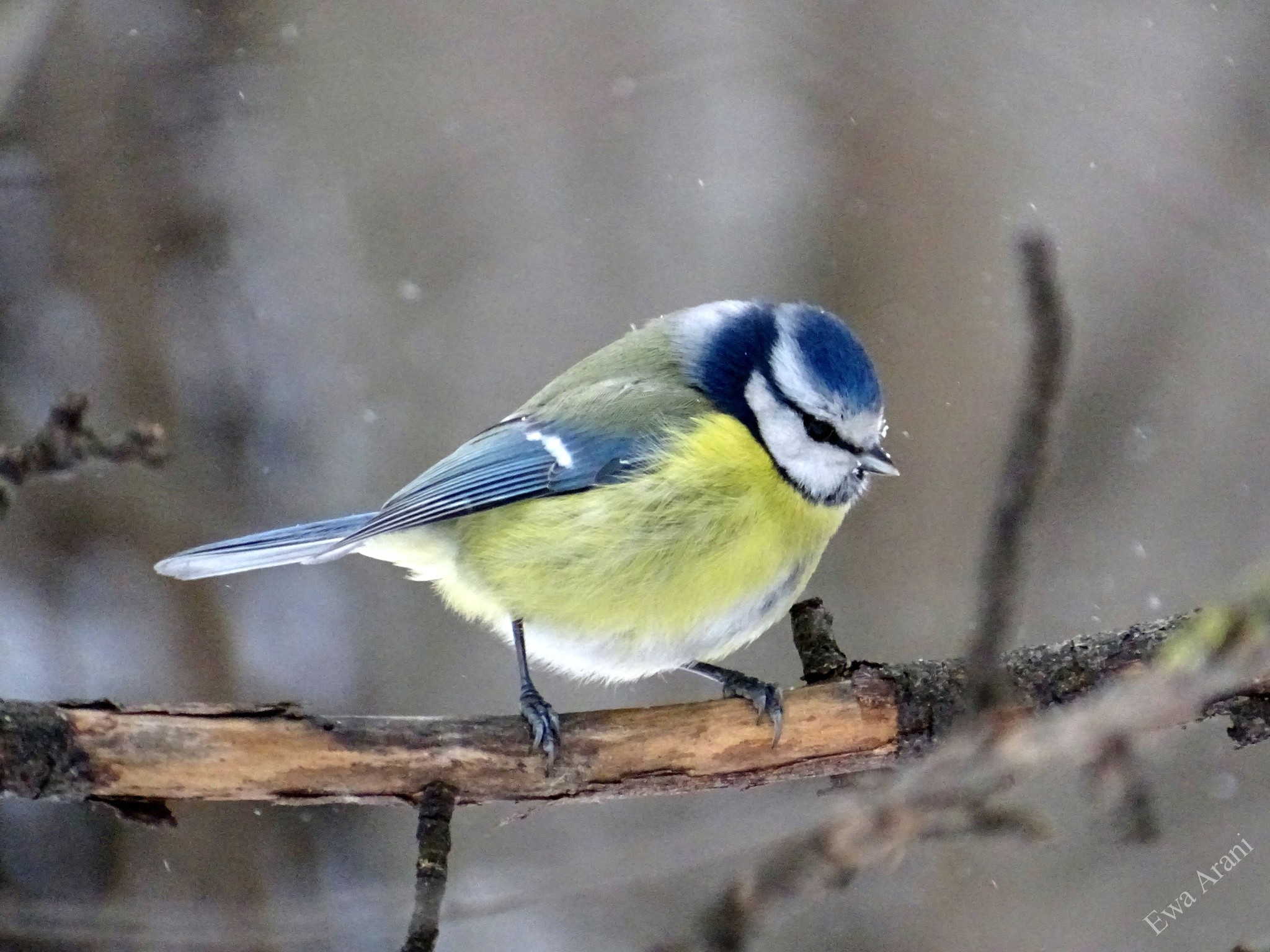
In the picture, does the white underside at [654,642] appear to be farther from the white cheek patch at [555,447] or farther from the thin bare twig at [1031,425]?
the thin bare twig at [1031,425]

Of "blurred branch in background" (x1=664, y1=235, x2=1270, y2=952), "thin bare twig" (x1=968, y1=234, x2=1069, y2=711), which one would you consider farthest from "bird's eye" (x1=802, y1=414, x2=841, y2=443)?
"thin bare twig" (x1=968, y1=234, x2=1069, y2=711)

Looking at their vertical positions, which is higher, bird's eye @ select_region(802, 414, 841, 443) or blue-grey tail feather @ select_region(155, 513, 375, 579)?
blue-grey tail feather @ select_region(155, 513, 375, 579)

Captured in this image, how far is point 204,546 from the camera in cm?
235

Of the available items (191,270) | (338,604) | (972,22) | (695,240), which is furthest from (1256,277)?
(191,270)

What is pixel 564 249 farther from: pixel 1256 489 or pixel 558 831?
pixel 1256 489

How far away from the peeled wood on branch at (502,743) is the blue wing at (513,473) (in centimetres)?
45

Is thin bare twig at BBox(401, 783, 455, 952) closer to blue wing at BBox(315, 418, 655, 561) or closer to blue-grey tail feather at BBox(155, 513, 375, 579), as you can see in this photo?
blue wing at BBox(315, 418, 655, 561)

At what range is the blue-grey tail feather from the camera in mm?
2318

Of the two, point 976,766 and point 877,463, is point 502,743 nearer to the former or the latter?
point 877,463

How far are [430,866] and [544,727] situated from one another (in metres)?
0.37

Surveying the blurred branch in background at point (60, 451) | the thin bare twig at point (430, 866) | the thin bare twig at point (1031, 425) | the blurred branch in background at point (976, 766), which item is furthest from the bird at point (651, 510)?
the thin bare twig at point (1031, 425)

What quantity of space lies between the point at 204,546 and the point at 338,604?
1423 mm

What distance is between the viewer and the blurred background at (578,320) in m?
3.20

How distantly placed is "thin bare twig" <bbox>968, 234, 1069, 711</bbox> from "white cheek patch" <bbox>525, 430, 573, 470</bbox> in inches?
62.5
